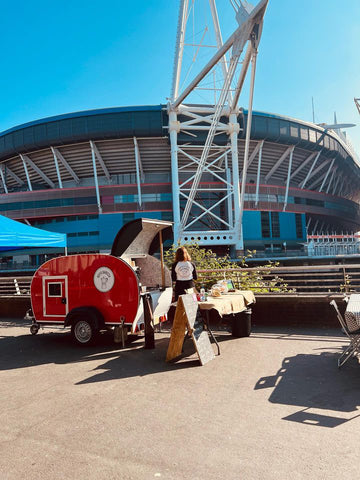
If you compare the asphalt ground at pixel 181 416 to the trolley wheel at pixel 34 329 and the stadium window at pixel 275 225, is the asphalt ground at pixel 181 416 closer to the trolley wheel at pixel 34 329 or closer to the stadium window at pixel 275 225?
the trolley wheel at pixel 34 329

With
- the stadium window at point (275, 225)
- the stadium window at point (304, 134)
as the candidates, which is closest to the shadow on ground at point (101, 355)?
the stadium window at point (275, 225)

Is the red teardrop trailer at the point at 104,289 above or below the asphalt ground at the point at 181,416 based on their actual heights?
above

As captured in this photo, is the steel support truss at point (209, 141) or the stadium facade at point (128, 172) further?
the stadium facade at point (128, 172)

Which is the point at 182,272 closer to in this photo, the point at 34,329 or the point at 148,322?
the point at 148,322

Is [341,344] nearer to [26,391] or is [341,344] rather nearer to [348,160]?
[26,391]

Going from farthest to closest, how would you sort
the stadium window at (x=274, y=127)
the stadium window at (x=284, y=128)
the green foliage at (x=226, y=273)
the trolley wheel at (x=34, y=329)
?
the stadium window at (x=284, y=128)
the stadium window at (x=274, y=127)
the green foliage at (x=226, y=273)
the trolley wheel at (x=34, y=329)

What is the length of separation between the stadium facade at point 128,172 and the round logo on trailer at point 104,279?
1200 inches

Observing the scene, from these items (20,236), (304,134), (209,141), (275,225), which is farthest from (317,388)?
(304,134)

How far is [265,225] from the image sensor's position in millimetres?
44875

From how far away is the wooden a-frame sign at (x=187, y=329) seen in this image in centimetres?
553

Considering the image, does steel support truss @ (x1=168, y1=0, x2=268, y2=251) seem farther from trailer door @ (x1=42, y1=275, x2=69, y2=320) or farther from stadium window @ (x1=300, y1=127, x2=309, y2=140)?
trailer door @ (x1=42, y1=275, x2=69, y2=320)

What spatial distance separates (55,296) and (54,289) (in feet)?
0.53

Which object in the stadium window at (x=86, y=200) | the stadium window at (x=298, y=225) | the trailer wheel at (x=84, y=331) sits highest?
the stadium window at (x=86, y=200)

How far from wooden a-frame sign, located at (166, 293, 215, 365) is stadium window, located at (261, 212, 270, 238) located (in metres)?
40.3
